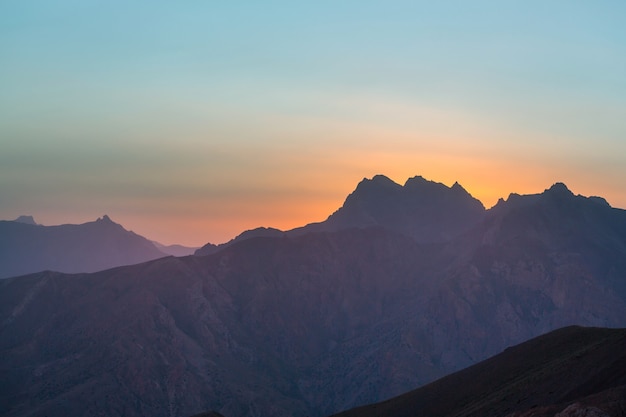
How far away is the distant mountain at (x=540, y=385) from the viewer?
74438 mm

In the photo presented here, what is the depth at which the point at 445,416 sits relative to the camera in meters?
120

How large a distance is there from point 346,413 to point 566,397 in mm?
49991

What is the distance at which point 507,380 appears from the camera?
122750mm

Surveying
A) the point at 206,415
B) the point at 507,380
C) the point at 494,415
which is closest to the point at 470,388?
the point at 507,380

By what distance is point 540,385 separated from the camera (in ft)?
339

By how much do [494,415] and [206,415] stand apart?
6521cm

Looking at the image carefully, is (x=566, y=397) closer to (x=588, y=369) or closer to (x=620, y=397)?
(x=588, y=369)

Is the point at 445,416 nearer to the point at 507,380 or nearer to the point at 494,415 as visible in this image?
the point at 507,380

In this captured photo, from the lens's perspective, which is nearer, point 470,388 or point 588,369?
point 588,369

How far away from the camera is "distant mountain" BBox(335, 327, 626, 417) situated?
244ft

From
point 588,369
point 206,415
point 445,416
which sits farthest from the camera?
point 206,415

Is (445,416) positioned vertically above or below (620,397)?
below

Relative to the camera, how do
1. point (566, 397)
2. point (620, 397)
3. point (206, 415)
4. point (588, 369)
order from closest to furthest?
point (620, 397)
point (566, 397)
point (588, 369)
point (206, 415)

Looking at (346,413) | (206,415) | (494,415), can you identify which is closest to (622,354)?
(494,415)
